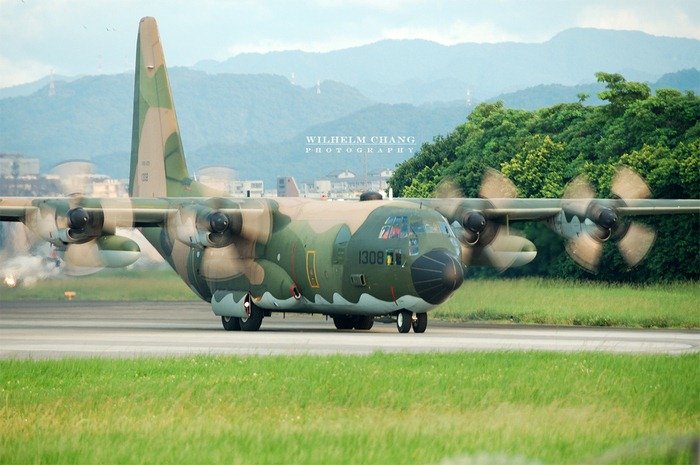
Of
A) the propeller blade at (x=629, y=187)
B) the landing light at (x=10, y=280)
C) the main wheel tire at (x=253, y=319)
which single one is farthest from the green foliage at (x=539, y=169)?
the main wheel tire at (x=253, y=319)

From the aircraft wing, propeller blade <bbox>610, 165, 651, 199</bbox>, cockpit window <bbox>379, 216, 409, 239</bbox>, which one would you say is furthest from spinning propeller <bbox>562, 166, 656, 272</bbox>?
cockpit window <bbox>379, 216, 409, 239</bbox>

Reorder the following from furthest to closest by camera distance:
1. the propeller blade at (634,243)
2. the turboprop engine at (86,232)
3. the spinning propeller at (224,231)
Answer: the propeller blade at (634,243) < the spinning propeller at (224,231) < the turboprop engine at (86,232)

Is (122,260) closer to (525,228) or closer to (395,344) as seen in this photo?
(395,344)

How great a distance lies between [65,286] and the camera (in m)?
57.1

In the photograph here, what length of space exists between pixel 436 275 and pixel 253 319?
8.00 m

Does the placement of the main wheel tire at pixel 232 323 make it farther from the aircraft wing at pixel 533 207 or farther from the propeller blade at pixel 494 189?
the propeller blade at pixel 494 189

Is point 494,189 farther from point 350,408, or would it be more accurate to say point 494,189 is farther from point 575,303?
point 350,408

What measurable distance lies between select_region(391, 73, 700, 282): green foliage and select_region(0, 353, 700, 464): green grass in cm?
2697

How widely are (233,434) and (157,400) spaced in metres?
3.92

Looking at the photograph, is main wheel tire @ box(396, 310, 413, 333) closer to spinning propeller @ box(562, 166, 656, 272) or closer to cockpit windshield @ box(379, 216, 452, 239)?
cockpit windshield @ box(379, 216, 452, 239)

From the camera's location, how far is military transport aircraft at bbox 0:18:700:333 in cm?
3550

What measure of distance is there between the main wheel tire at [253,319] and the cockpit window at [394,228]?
5.83 metres

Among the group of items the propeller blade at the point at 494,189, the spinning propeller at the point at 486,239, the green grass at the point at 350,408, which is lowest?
the green grass at the point at 350,408

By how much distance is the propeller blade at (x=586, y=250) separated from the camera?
1645 inches
